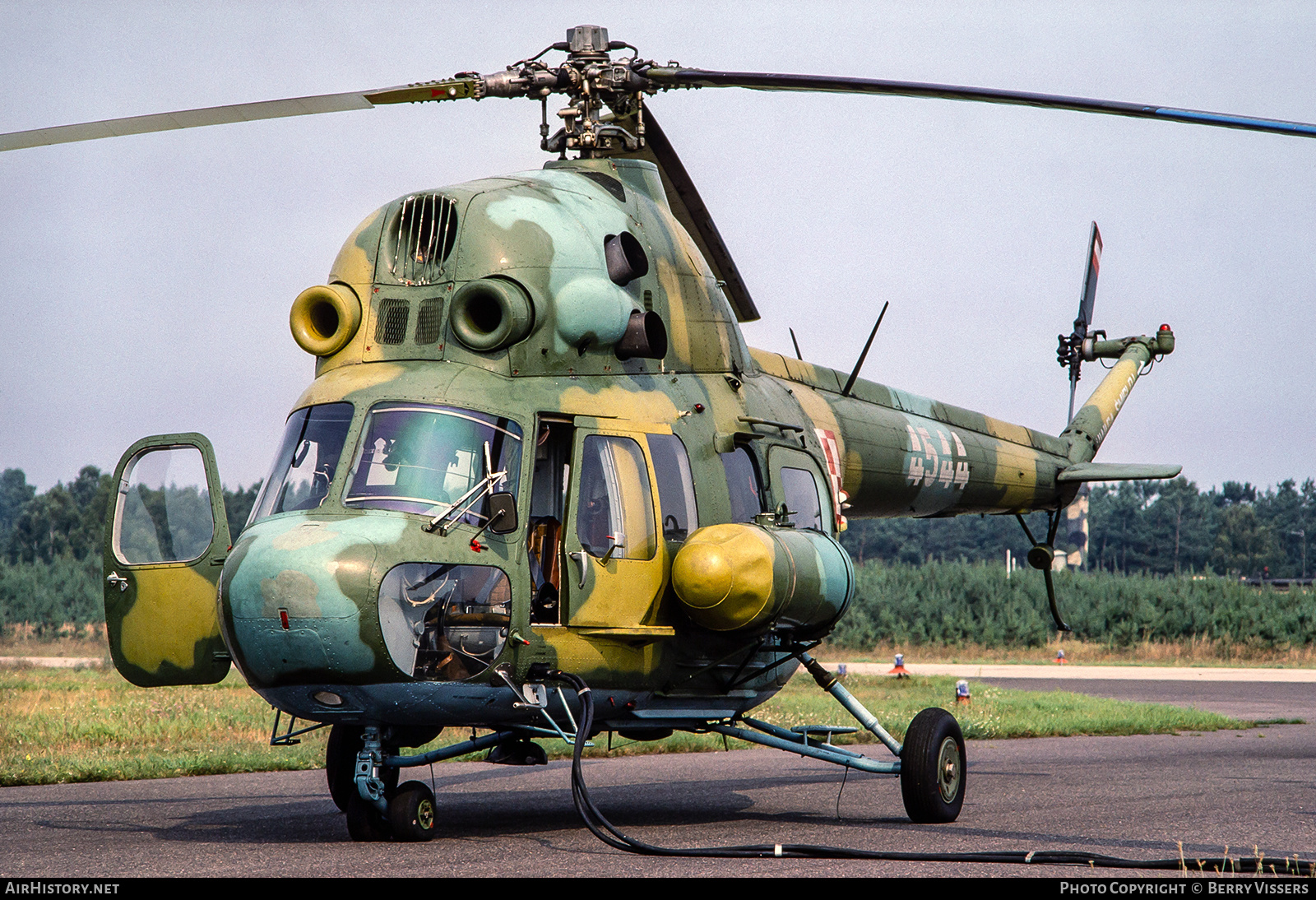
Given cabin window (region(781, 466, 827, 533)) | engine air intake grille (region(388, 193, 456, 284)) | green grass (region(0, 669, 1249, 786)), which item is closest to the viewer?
engine air intake grille (region(388, 193, 456, 284))

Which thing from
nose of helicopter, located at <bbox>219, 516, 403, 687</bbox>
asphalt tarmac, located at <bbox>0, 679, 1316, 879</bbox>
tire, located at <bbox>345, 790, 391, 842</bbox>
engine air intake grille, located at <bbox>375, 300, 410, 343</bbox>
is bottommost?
asphalt tarmac, located at <bbox>0, 679, 1316, 879</bbox>

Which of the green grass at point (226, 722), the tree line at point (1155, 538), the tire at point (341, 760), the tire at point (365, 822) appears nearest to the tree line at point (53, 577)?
the green grass at point (226, 722)

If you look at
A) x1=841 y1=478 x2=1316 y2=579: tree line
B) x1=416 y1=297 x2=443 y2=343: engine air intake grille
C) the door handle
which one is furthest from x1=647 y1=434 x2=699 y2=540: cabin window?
x1=841 y1=478 x2=1316 y2=579: tree line

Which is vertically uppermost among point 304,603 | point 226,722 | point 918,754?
point 304,603

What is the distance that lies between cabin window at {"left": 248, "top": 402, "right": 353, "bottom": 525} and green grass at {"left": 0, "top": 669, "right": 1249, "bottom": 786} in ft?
19.0

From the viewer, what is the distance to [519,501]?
7934 millimetres

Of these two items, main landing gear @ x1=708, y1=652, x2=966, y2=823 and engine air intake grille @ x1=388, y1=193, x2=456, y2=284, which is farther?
main landing gear @ x1=708, y1=652, x2=966, y2=823

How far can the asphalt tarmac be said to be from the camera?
7281mm

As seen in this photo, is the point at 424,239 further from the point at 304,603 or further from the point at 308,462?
the point at 304,603

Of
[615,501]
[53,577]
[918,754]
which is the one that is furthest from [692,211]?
[53,577]

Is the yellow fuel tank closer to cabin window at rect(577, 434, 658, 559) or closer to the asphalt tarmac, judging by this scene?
cabin window at rect(577, 434, 658, 559)

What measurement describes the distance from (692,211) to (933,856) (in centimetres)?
578

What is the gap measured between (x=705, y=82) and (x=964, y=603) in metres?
35.0
